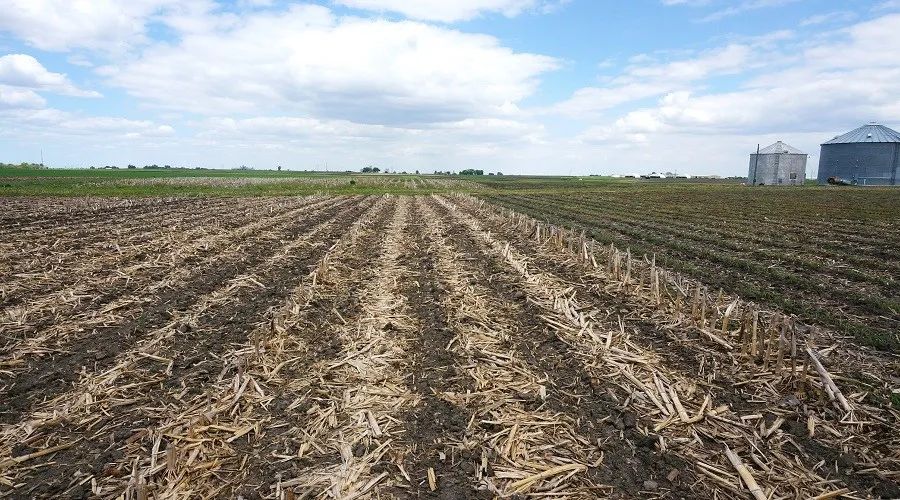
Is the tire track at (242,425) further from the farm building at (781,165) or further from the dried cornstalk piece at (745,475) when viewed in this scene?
the farm building at (781,165)

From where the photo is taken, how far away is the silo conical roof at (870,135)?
82.4 metres

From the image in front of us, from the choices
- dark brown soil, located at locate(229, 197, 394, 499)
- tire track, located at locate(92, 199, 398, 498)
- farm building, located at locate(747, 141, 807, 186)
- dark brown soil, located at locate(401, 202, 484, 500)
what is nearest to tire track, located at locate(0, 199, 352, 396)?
tire track, located at locate(92, 199, 398, 498)

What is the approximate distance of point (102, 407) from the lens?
5871 mm

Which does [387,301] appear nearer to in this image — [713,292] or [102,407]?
[102,407]

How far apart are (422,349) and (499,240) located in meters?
11.2

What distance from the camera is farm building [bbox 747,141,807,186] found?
85.9 meters

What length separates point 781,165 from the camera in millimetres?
86312

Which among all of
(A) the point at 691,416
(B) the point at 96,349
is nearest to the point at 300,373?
(B) the point at 96,349

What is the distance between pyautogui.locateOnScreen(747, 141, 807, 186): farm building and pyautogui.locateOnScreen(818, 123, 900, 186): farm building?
5.12 metres

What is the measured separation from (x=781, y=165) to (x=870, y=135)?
13.7m

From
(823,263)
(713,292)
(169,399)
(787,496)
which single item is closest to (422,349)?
(169,399)

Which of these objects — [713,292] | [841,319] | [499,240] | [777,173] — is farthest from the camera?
[777,173]

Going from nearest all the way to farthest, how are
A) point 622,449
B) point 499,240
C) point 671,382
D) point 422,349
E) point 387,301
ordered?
point 622,449, point 671,382, point 422,349, point 387,301, point 499,240

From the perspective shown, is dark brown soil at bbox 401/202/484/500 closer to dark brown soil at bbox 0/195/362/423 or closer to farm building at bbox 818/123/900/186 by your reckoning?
dark brown soil at bbox 0/195/362/423
